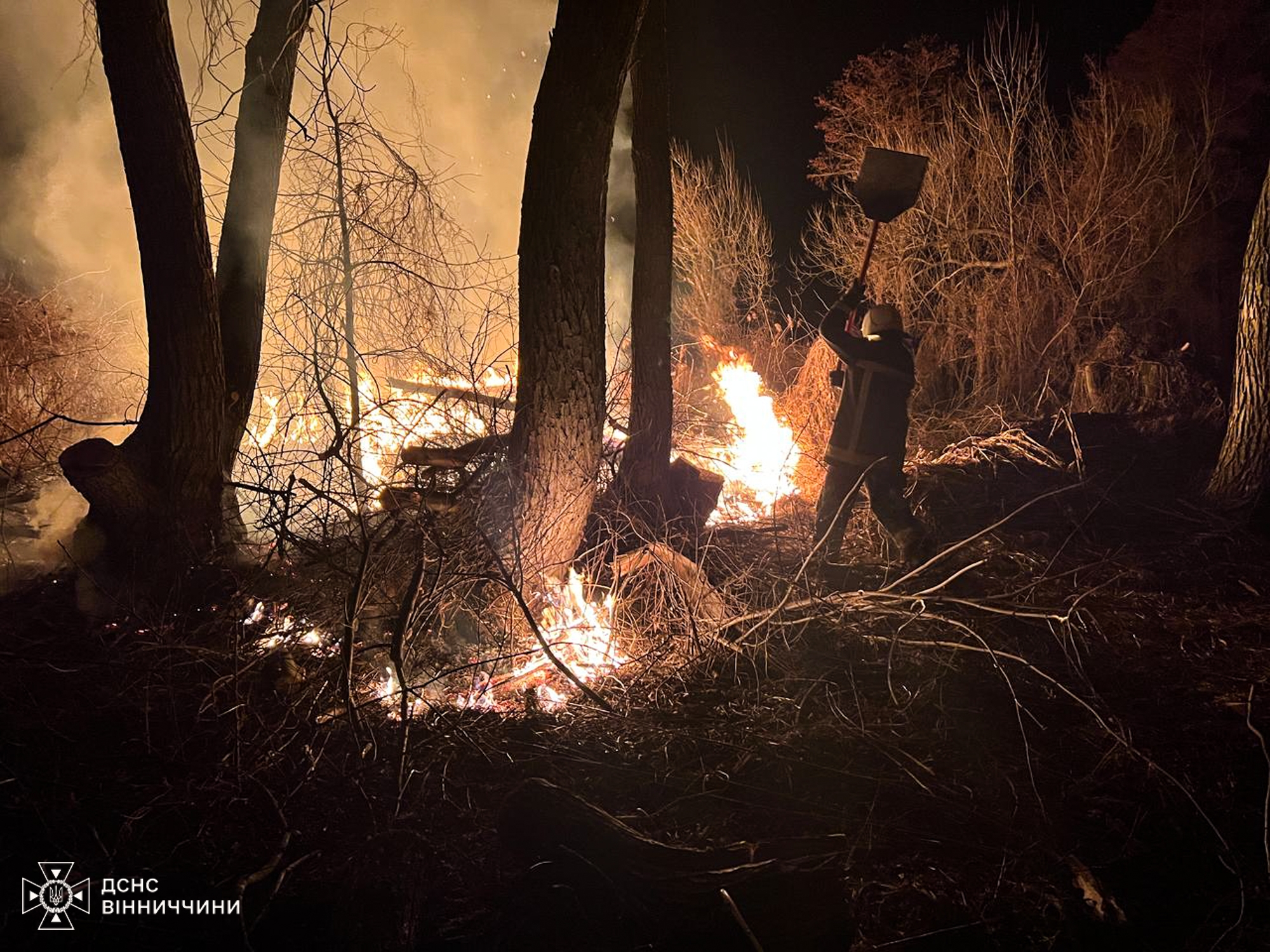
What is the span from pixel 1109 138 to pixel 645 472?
31.6ft

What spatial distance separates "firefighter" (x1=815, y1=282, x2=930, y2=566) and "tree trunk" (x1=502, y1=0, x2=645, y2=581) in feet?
6.72

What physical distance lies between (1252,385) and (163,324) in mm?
8376

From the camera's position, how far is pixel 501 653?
15.4 feet

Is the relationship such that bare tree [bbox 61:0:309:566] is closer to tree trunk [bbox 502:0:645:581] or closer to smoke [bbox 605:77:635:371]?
tree trunk [bbox 502:0:645:581]

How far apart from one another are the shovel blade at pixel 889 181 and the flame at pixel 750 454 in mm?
2346

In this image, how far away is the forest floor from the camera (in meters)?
3.15

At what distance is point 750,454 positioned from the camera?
30.8 ft

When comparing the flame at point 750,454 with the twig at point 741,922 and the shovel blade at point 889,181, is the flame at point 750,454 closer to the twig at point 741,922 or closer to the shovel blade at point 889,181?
the shovel blade at point 889,181

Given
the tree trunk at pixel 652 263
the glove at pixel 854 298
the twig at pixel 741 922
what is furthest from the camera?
the tree trunk at pixel 652 263

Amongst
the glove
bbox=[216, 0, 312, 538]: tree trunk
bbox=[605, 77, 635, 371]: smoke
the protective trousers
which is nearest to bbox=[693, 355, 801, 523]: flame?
the protective trousers

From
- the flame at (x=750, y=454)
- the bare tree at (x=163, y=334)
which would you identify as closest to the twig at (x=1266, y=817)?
the flame at (x=750, y=454)

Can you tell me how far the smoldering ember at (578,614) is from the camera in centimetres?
329

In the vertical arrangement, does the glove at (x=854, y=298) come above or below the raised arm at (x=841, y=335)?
above

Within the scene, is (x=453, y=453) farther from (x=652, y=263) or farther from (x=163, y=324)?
(x=652, y=263)
